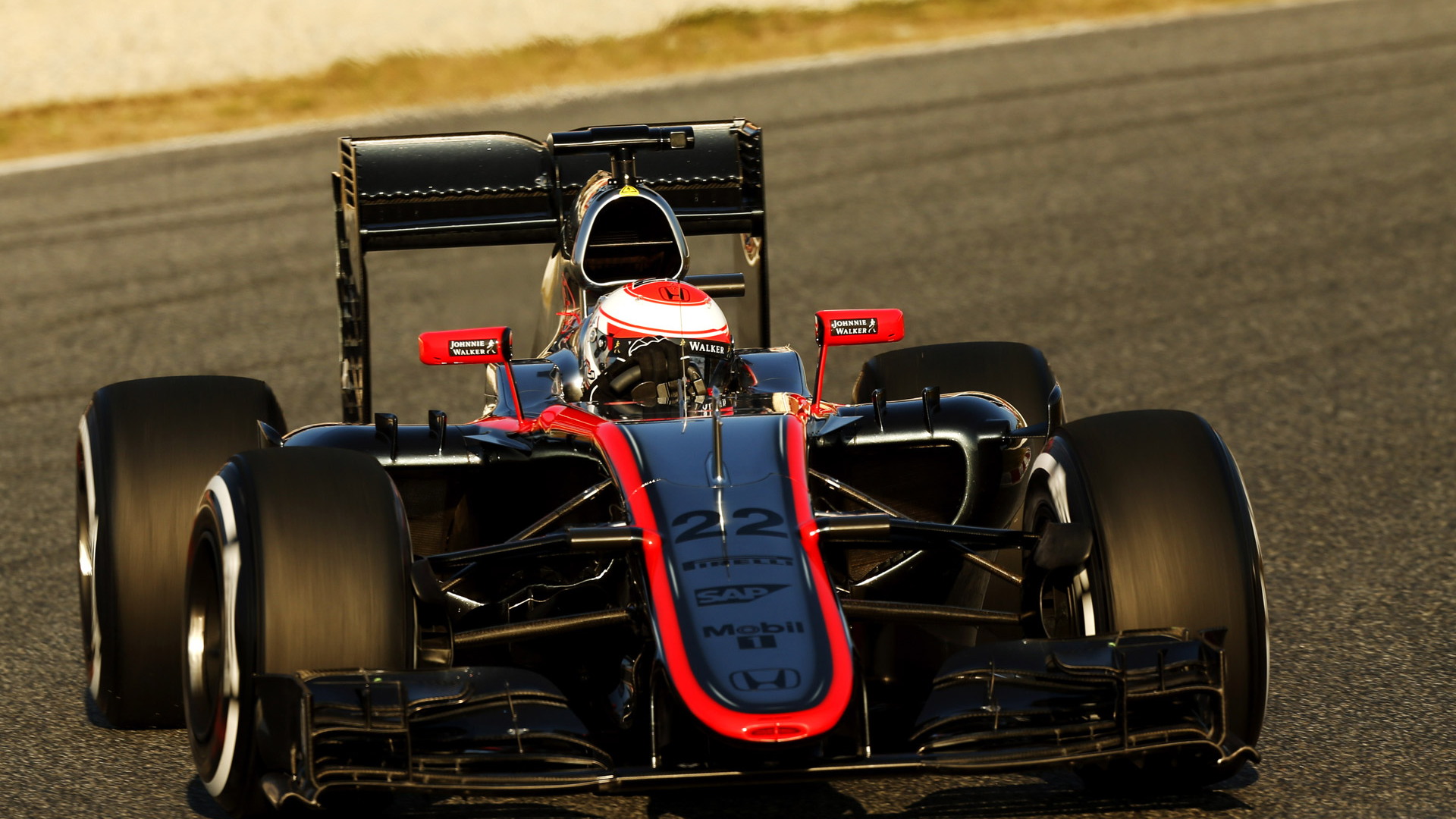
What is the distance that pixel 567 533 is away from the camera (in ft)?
15.8

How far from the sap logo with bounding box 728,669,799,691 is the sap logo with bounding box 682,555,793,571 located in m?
0.38

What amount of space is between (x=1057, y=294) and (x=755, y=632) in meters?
9.03

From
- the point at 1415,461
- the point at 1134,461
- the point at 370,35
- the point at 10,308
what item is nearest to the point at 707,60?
the point at 370,35

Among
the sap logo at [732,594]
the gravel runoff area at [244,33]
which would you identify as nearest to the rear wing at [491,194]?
the sap logo at [732,594]

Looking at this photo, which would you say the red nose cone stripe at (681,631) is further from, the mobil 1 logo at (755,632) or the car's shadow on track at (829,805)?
the car's shadow on track at (829,805)

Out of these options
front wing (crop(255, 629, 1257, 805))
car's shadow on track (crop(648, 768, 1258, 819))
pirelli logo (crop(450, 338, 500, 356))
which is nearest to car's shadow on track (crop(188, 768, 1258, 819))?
car's shadow on track (crop(648, 768, 1258, 819))

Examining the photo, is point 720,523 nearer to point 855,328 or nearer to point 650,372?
point 650,372

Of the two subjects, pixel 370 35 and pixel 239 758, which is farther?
pixel 370 35

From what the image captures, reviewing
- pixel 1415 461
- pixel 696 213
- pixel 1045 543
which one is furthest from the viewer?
pixel 1415 461

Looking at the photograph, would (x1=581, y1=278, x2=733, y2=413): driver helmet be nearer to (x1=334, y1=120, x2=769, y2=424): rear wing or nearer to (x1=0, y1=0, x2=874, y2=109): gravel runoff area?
(x1=334, y1=120, x2=769, y2=424): rear wing

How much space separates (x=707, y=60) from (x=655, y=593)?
15597 millimetres

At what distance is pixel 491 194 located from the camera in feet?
24.8

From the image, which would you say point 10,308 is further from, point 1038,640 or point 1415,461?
point 1038,640

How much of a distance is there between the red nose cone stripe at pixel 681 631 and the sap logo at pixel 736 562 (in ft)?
0.21
